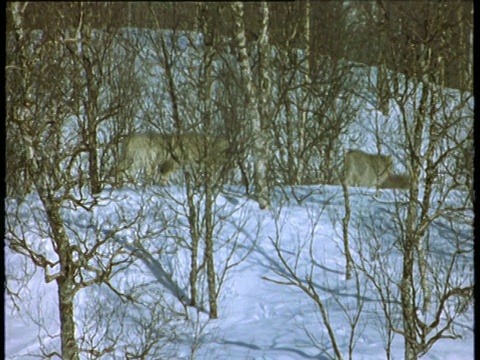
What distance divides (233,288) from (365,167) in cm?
704

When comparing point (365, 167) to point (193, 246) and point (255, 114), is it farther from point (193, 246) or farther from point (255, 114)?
point (193, 246)

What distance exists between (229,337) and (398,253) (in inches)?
132

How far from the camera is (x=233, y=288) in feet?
39.1

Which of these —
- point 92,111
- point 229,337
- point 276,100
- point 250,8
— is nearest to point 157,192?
point 92,111

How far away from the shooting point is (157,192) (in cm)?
1278

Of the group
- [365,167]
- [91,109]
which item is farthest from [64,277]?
[365,167]

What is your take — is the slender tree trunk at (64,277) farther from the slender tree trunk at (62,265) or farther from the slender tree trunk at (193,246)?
the slender tree trunk at (193,246)

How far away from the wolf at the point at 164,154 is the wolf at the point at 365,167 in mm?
4476

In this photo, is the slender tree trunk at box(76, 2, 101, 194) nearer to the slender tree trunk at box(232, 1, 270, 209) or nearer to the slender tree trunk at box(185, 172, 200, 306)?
the slender tree trunk at box(185, 172, 200, 306)

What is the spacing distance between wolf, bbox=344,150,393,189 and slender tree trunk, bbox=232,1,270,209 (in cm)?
426

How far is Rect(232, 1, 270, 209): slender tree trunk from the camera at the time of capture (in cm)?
1313

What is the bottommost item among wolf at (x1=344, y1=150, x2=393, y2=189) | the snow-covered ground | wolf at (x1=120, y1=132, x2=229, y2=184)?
the snow-covered ground

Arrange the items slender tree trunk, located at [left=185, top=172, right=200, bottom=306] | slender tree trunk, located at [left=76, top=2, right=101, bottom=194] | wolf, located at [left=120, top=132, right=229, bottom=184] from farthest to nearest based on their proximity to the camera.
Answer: slender tree trunk, located at [left=76, top=2, right=101, bottom=194] → wolf, located at [left=120, top=132, right=229, bottom=184] → slender tree trunk, located at [left=185, top=172, right=200, bottom=306]

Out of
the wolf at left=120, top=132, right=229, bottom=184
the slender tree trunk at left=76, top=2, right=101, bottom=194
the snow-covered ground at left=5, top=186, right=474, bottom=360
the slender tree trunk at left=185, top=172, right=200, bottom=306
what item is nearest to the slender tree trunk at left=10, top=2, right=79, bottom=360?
the snow-covered ground at left=5, top=186, right=474, bottom=360
